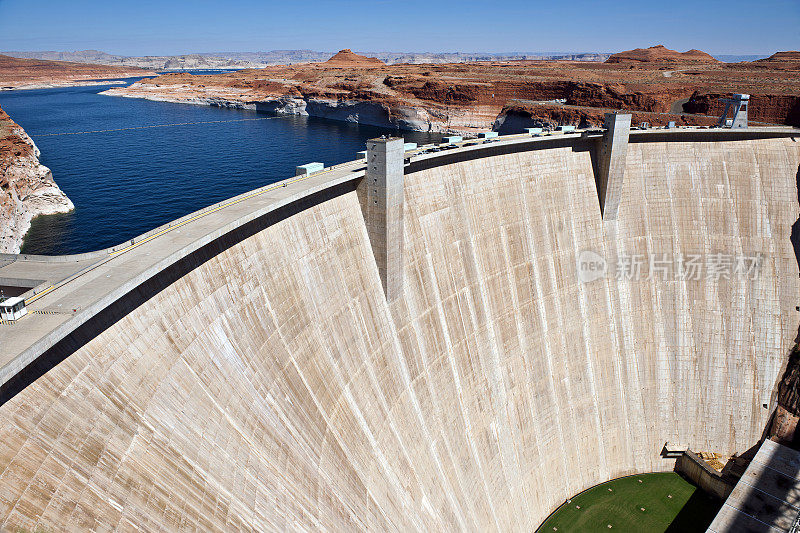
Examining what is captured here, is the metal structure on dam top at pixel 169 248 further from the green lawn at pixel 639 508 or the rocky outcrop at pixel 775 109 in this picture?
the rocky outcrop at pixel 775 109

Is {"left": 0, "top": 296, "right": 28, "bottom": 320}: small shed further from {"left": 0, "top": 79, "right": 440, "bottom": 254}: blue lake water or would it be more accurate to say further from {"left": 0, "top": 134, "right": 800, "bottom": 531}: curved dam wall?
{"left": 0, "top": 79, "right": 440, "bottom": 254}: blue lake water

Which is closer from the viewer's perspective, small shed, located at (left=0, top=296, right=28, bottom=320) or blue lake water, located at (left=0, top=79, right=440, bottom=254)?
small shed, located at (left=0, top=296, right=28, bottom=320)

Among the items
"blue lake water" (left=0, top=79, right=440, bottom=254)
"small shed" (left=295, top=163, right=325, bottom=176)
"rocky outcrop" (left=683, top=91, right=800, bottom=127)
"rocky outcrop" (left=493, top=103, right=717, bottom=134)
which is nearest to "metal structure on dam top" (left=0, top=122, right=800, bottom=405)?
"small shed" (left=295, top=163, right=325, bottom=176)

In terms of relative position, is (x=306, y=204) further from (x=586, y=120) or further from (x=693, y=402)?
(x=586, y=120)

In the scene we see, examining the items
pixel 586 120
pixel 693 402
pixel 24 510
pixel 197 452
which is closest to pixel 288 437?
pixel 197 452

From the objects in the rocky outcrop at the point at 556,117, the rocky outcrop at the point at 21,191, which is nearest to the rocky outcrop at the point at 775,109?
the rocky outcrop at the point at 556,117

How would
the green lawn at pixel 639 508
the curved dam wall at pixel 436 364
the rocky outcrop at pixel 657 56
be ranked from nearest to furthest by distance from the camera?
1. the curved dam wall at pixel 436 364
2. the green lawn at pixel 639 508
3. the rocky outcrop at pixel 657 56
